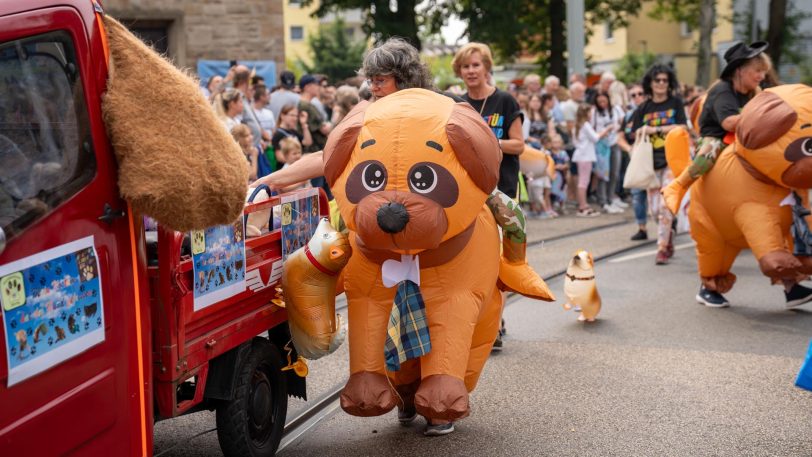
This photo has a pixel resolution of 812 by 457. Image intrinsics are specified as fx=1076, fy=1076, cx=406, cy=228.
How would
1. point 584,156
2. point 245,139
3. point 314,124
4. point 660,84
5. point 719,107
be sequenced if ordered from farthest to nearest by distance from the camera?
point 584,156
point 314,124
point 660,84
point 245,139
point 719,107

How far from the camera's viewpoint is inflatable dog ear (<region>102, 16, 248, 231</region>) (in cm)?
387

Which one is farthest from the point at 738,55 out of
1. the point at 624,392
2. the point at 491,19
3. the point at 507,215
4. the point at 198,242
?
the point at 491,19

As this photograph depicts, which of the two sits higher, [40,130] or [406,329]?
[40,130]

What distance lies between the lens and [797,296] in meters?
8.85

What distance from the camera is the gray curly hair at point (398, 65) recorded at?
226 inches

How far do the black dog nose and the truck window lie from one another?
1.43 m

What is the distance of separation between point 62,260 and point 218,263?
3.80ft

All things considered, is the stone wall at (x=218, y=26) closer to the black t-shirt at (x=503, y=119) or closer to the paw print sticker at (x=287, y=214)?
the black t-shirt at (x=503, y=119)

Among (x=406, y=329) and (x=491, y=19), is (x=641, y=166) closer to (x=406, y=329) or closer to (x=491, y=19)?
(x=406, y=329)

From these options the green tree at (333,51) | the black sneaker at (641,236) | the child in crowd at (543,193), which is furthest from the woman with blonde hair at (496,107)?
the green tree at (333,51)

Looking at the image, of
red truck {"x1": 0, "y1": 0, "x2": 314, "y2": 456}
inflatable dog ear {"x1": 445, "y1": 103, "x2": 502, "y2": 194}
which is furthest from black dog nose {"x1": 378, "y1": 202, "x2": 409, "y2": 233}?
red truck {"x1": 0, "y1": 0, "x2": 314, "y2": 456}

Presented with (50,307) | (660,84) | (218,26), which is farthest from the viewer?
(218,26)

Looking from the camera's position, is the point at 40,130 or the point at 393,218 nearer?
the point at 40,130

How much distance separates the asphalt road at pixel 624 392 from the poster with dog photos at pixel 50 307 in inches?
76.8
